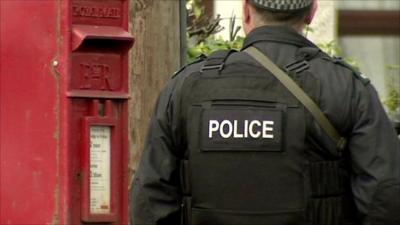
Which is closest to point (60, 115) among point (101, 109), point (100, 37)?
point (101, 109)

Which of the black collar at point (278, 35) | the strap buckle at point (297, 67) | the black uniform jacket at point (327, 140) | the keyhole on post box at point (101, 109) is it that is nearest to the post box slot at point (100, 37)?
the keyhole on post box at point (101, 109)

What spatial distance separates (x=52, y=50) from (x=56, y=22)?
11cm

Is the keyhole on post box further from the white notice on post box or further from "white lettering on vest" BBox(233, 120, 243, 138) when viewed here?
"white lettering on vest" BBox(233, 120, 243, 138)

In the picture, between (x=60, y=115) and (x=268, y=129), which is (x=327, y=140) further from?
(x=60, y=115)

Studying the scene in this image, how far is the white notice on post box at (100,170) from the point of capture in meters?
5.78

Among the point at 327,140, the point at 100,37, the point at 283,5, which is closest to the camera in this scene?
the point at 327,140

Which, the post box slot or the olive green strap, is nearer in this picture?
the olive green strap

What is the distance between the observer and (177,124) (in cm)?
462

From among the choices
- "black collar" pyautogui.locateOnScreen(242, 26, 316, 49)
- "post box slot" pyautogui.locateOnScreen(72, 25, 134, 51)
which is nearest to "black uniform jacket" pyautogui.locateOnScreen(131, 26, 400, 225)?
"black collar" pyautogui.locateOnScreen(242, 26, 316, 49)

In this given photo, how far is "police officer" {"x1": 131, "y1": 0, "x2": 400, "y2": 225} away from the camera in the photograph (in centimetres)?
447

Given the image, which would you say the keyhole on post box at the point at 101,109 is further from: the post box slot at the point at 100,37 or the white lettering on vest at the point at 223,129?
the white lettering on vest at the point at 223,129

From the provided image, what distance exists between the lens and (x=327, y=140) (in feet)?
14.8

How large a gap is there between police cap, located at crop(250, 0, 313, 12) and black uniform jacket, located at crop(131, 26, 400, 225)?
0.06m

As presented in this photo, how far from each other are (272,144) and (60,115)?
1451 millimetres
